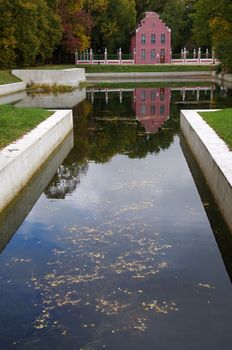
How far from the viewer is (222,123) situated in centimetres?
1784

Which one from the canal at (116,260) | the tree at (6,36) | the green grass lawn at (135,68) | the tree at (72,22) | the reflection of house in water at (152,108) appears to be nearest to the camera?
the canal at (116,260)

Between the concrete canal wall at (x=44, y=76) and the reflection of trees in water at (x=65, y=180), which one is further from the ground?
the concrete canal wall at (x=44, y=76)

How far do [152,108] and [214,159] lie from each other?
1986cm

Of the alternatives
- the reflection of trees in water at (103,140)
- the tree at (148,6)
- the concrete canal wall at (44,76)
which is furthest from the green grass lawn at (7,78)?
the tree at (148,6)

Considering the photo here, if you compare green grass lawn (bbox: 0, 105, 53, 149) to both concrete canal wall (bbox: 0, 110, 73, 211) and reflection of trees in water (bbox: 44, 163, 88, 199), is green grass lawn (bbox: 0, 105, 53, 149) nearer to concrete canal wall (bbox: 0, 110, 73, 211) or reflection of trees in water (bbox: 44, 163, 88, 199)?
concrete canal wall (bbox: 0, 110, 73, 211)

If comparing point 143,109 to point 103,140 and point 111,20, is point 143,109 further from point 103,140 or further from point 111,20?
point 111,20

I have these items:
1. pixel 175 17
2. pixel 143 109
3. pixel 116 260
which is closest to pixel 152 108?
pixel 143 109

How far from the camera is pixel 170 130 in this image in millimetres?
22906

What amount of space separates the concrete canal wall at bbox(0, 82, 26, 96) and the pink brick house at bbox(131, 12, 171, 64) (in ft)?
120

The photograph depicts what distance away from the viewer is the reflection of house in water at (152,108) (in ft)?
83.1

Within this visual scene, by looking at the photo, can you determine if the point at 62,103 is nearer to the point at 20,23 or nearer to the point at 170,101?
the point at 170,101

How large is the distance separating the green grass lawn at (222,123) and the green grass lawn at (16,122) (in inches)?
246

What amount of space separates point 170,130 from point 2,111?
7.42m

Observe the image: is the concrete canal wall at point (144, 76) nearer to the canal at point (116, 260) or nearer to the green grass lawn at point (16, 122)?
the green grass lawn at point (16, 122)
